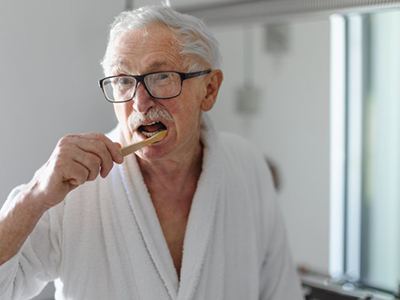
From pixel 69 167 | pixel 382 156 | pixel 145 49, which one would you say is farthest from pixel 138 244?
pixel 382 156

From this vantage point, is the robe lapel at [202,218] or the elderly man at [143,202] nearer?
the elderly man at [143,202]

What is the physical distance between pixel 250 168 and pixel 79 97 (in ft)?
1.41

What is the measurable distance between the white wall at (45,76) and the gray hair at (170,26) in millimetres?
75

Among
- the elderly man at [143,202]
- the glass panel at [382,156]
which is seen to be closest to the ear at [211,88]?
the elderly man at [143,202]

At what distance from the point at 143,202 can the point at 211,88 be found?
28 cm

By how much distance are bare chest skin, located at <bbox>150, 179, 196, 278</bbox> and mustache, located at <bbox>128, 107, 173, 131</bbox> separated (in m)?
0.18

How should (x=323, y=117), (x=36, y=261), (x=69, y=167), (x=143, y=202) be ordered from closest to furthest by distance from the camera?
(x=69, y=167) < (x=36, y=261) < (x=143, y=202) < (x=323, y=117)

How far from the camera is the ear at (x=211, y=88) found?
103cm

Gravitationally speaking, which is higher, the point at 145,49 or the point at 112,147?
the point at 145,49

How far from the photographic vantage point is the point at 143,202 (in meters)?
0.97

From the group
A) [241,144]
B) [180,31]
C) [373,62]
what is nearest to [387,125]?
[373,62]

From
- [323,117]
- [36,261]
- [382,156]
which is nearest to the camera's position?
[36,261]

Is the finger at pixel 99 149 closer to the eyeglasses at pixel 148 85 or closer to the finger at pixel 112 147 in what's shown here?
the finger at pixel 112 147

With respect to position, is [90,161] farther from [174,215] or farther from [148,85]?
[174,215]
